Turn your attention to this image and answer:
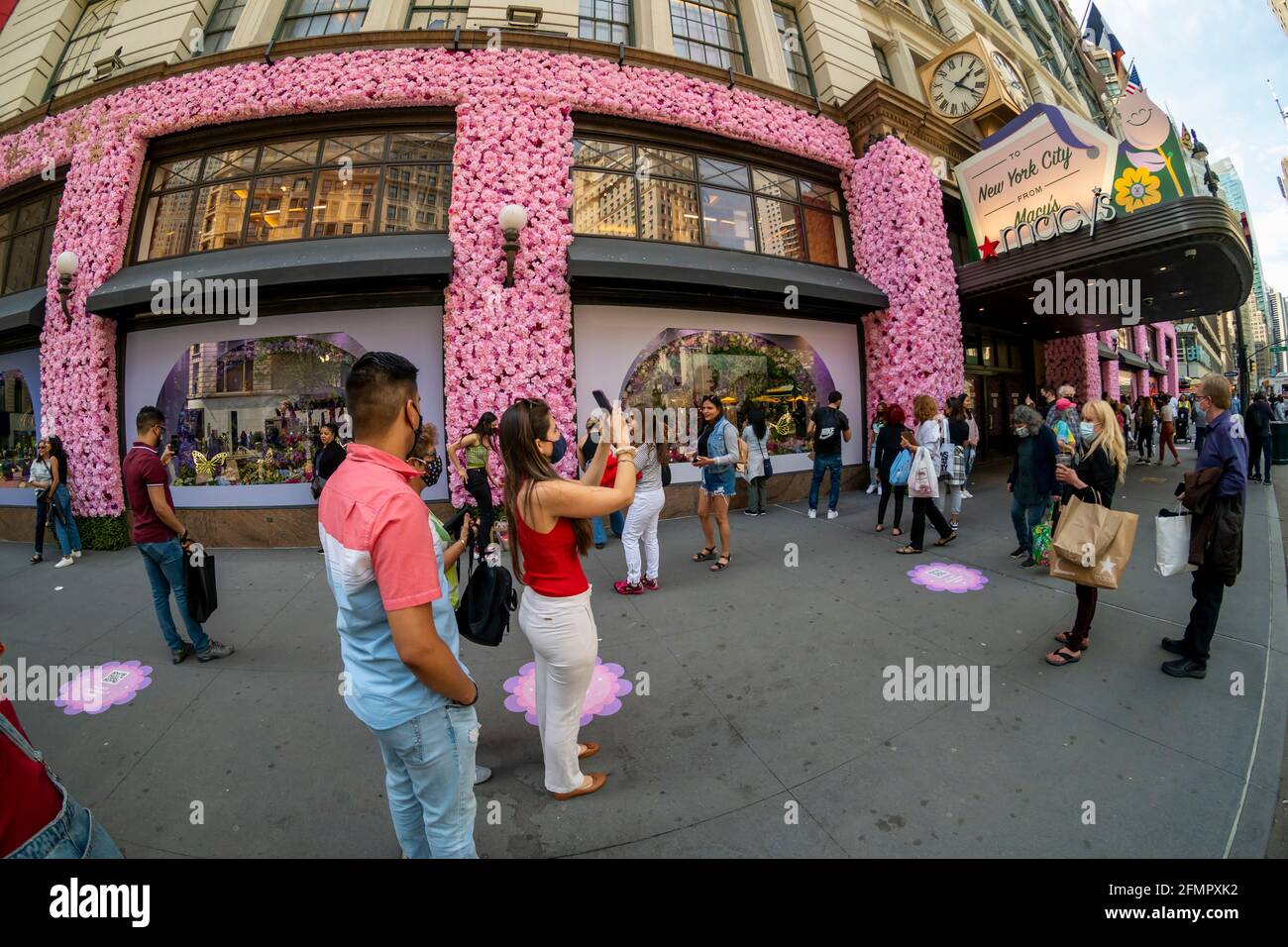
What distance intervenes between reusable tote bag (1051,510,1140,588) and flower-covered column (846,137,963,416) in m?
6.87

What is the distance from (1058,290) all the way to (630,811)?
13.5 m

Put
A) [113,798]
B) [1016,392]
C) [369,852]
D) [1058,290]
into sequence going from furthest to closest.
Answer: [1016,392]
[1058,290]
[113,798]
[369,852]

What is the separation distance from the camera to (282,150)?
8477 mm

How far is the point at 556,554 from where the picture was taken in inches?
92.4

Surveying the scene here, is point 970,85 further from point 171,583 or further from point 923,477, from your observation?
point 171,583

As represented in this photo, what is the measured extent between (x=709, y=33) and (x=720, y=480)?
1013 cm

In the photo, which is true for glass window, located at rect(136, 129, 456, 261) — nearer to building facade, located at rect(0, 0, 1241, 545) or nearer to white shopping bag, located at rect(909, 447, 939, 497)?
building facade, located at rect(0, 0, 1241, 545)

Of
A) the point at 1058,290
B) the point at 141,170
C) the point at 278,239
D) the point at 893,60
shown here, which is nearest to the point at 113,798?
the point at 278,239

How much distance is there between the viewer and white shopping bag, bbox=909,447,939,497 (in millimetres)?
6121

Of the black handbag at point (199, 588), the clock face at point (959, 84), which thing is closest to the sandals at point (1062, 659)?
the black handbag at point (199, 588)

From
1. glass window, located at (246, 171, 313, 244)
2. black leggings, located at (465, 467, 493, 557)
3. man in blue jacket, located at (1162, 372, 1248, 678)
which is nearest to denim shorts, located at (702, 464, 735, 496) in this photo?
black leggings, located at (465, 467, 493, 557)

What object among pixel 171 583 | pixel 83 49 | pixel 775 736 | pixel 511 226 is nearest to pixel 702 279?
pixel 511 226

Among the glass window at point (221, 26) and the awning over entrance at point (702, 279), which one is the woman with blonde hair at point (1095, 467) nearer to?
the awning over entrance at point (702, 279)

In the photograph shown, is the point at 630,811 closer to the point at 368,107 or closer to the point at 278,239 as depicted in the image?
the point at 278,239
